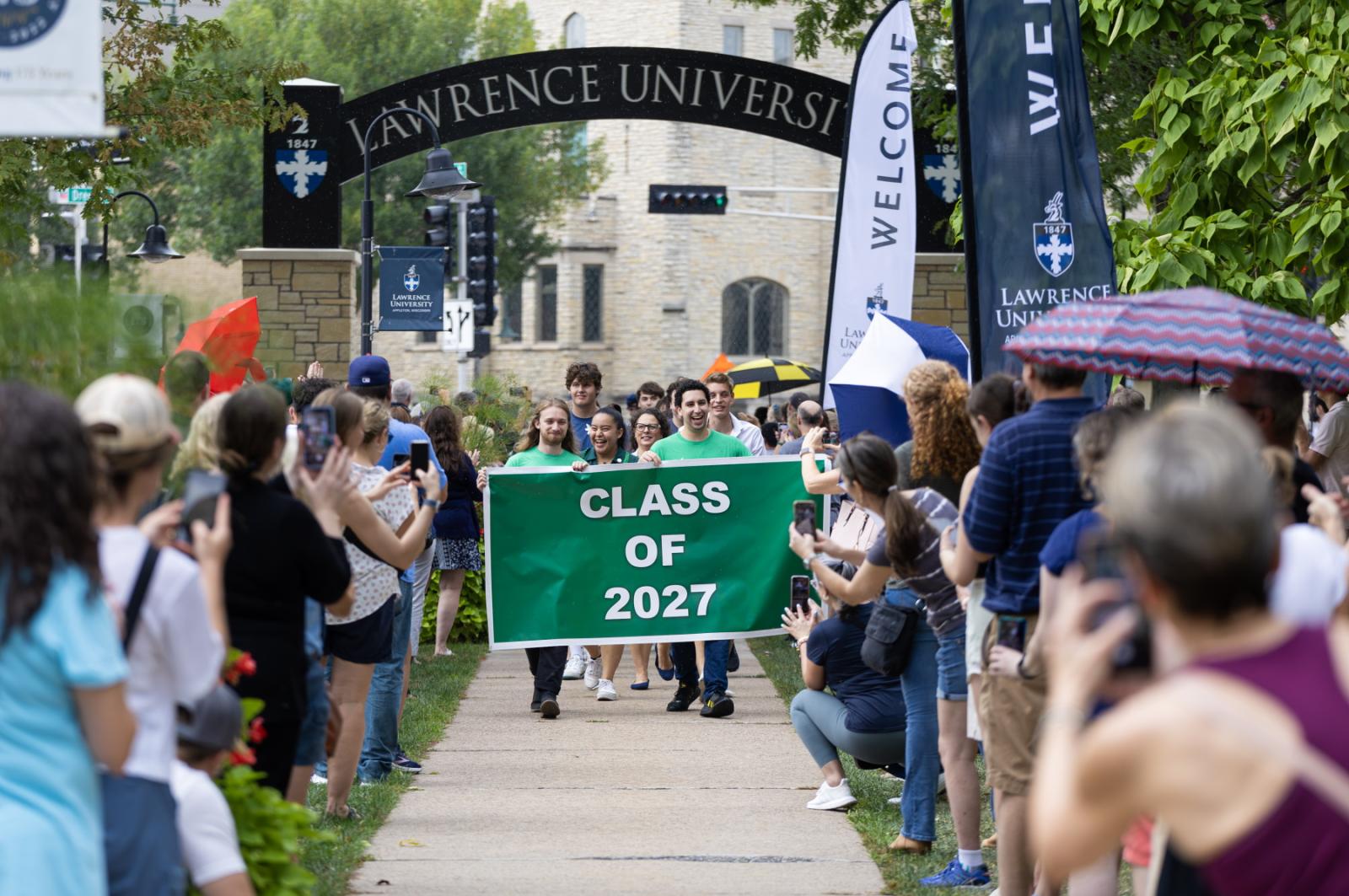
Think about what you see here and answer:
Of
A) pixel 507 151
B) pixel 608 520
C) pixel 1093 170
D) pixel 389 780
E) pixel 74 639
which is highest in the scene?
pixel 507 151

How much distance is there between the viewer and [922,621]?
7.73m

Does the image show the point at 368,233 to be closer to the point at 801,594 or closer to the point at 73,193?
the point at 73,193

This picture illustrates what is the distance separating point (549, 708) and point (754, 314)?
50523 mm

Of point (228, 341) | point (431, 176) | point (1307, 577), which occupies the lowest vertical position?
point (1307, 577)

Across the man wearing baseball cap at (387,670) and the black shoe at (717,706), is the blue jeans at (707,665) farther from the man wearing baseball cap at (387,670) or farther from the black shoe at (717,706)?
the man wearing baseball cap at (387,670)

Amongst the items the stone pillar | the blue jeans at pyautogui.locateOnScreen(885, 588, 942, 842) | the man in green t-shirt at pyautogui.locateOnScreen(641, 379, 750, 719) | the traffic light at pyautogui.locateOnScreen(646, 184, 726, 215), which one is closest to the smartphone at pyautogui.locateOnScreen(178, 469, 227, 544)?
the blue jeans at pyautogui.locateOnScreen(885, 588, 942, 842)

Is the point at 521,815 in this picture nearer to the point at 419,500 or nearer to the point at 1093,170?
the point at 419,500

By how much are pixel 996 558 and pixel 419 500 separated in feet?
9.41

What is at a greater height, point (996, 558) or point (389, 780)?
point (996, 558)

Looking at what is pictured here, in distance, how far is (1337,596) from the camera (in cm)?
395

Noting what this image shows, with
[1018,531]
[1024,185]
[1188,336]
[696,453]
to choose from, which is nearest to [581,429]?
[696,453]

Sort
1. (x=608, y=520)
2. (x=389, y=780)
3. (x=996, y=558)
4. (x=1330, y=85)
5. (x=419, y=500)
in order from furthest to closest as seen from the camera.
Answer: (x=608, y=520)
(x=1330, y=85)
(x=389, y=780)
(x=419, y=500)
(x=996, y=558)

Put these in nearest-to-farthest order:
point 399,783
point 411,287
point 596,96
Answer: point 399,783, point 596,96, point 411,287

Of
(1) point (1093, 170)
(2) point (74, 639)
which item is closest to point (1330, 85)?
(1) point (1093, 170)
